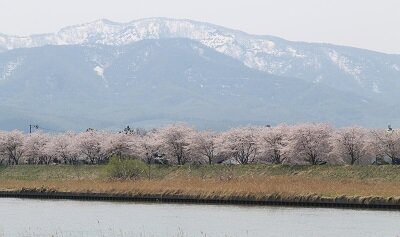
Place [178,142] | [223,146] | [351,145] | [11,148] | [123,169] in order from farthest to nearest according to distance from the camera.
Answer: [11,148]
[178,142]
[223,146]
[351,145]
[123,169]

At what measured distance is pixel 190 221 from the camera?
1804 inches

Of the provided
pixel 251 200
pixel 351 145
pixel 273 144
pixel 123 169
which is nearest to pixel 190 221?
pixel 251 200

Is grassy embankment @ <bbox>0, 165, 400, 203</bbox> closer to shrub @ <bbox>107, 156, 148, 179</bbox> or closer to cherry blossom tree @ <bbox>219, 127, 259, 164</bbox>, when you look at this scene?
shrub @ <bbox>107, 156, 148, 179</bbox>

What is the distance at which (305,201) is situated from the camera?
54469mm

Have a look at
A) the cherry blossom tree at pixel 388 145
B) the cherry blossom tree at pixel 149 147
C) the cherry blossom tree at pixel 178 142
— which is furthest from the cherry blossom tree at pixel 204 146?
the cherry blossom tree at pixel 388 145

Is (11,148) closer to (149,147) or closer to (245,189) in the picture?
(149,147)

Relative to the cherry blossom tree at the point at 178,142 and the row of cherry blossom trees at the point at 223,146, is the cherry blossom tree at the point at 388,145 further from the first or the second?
the cherry blossom tree at the point at 178,142

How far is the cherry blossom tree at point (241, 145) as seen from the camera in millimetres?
95125

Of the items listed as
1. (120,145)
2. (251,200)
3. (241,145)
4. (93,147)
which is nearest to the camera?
(251,200)

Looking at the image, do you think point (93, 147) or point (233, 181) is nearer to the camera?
point (233, 181)

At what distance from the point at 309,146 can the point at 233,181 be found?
18270mm

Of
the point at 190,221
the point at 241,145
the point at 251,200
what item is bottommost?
the point at 190,221

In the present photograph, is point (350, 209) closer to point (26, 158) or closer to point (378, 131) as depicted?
point (378, 131)

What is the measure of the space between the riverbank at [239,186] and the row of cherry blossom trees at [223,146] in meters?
7.08
